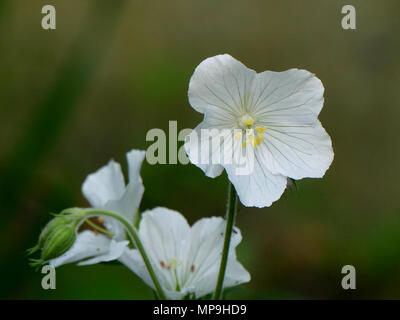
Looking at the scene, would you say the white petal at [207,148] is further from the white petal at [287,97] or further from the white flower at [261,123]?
the white petal at [287,97]

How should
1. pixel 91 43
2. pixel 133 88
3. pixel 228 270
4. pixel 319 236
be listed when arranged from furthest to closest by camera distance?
pixel 133 88 < pixel 319 236 < pixel 91 43 < pixel 228 270

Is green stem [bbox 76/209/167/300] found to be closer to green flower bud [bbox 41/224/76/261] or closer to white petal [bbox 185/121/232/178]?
green flower bud [bbox 41/224/76/261]

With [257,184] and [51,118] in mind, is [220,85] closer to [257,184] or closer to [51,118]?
[257,184]

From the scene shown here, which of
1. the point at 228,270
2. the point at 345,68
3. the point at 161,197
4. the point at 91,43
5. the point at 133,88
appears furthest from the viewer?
the point at 345,68
